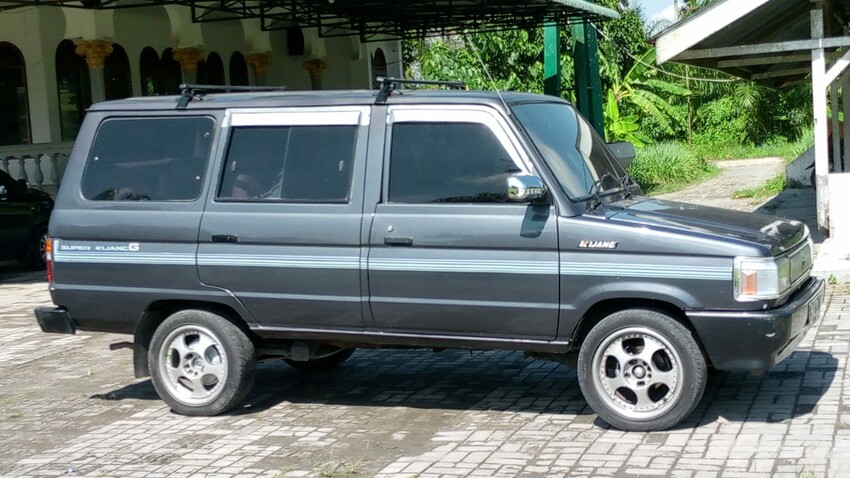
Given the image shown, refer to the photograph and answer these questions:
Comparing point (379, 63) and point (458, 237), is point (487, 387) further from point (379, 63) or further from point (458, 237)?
point (379, 63)

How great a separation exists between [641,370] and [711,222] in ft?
3.14

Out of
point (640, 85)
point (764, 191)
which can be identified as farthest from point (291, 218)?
point (640, 85)

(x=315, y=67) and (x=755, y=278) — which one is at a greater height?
(x=315, y=67)

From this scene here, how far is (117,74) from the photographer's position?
2414 centimetres

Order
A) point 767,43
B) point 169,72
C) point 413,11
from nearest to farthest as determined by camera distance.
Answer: point 767,43 → point 413,11 → point 169,72

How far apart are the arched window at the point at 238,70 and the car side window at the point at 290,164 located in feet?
69.5

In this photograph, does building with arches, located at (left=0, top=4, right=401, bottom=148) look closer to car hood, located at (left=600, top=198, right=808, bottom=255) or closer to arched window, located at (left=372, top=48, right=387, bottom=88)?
arched window, located at (left=372, top=48, right=387, bottom=88)

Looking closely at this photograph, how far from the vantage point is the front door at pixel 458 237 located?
6.51m

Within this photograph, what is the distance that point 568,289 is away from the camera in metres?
6.45

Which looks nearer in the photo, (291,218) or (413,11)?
(291,218)

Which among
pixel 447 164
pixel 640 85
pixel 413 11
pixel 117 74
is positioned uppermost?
pixel 413 11

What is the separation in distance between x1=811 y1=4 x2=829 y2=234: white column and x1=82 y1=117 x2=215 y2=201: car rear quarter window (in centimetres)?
758

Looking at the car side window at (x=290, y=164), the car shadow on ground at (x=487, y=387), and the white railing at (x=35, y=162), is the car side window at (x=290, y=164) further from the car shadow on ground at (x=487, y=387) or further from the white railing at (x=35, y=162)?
the white railing at (x=35, y=162)

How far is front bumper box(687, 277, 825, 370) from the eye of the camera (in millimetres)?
6098
